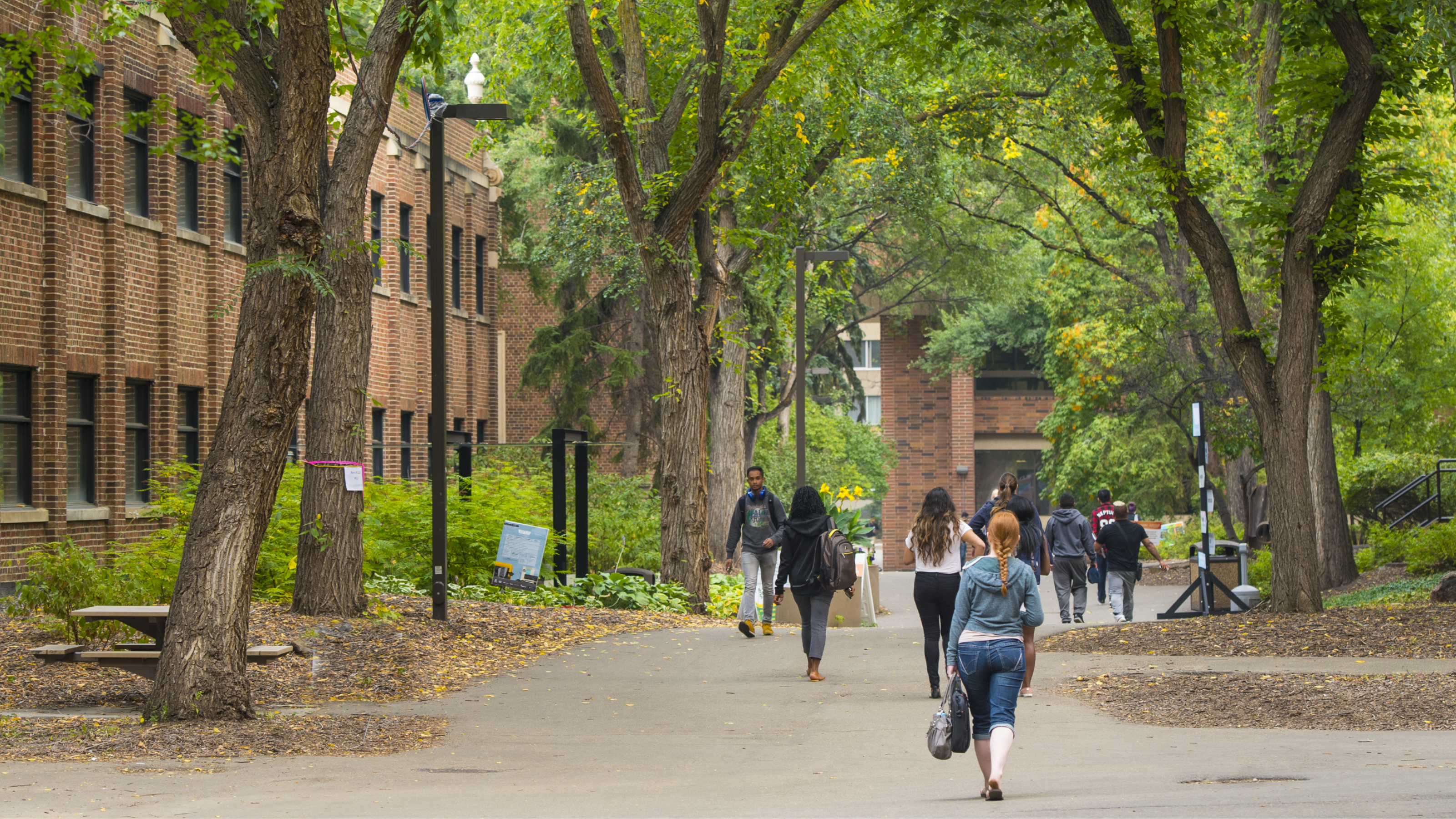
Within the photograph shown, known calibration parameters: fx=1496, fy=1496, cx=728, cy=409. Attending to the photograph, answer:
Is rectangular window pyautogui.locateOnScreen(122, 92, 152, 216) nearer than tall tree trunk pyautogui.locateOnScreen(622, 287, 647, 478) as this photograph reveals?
Yes

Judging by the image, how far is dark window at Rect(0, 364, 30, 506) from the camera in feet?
58.5

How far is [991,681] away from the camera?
7574mm

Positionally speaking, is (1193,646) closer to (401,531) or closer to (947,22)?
(947,22)

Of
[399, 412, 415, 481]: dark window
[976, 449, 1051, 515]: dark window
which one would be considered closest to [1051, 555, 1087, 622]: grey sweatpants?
[399, 412, 415, 481]: dark window

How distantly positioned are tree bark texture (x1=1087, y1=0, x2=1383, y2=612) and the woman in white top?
5410 mm

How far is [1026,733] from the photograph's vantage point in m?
9.95

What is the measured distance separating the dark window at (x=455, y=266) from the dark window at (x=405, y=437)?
137 inches

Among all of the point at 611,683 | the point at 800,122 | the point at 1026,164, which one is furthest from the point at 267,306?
the point at 1026,164

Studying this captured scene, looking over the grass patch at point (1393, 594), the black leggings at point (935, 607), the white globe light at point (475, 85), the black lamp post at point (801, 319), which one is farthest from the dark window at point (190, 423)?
the grass patch at point (1393, 594)

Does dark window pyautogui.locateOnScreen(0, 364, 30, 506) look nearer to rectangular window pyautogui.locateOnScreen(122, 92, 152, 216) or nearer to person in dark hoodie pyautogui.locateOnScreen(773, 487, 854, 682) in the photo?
rectangular window pyautogui.locateOnScreen(122, 92, 152, 216)

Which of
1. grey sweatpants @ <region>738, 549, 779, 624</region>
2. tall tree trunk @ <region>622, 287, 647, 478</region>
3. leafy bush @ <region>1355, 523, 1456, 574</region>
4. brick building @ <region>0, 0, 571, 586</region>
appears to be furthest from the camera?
tall tree trunk @ <region>622, 287, 647, 478</region>

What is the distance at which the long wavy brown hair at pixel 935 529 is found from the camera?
11328mm

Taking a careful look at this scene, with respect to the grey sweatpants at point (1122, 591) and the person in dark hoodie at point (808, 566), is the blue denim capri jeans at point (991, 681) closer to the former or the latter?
the person in dark hoodie at point (808, 566)

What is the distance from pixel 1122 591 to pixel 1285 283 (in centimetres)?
566
